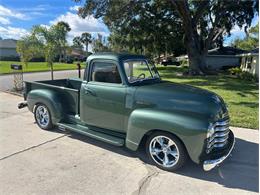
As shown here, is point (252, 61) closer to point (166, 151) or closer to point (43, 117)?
point (43, 117)

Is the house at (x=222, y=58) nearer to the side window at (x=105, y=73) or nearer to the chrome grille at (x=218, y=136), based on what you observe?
the side window at (x=105, y=73)

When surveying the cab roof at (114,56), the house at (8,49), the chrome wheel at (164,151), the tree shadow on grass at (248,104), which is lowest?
the tree shadow on grass at (248,104)

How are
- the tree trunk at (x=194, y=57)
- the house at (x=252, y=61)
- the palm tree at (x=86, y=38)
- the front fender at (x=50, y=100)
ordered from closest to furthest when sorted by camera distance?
the front fender at (x=50, y=100)
the house at (x=252, y=61)
the tree trunk at (x=194, y=57)
the palm tree at (x=86, y=38)

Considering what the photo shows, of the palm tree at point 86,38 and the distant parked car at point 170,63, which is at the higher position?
the palm tree at point 86,38

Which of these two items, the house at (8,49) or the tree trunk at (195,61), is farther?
the house at (8,49)

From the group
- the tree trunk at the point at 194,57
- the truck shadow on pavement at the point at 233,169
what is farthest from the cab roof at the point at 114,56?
the tree trunk at the point at 194,57

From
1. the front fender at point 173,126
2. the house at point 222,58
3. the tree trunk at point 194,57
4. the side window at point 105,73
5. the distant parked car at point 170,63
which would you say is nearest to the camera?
the front fender at point 173,126

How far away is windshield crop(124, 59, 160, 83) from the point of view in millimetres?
5066

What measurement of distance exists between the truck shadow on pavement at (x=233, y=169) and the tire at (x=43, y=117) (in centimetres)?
129

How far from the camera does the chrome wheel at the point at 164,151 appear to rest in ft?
13.9

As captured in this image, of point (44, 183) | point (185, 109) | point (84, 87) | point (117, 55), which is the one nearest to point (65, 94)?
point (84, 87)

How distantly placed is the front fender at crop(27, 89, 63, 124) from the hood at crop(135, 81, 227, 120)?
215 centimetres

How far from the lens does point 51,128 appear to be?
20.5 feet

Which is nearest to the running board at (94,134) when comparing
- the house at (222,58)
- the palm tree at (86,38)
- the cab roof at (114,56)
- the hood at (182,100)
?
the hood at (182,100)
